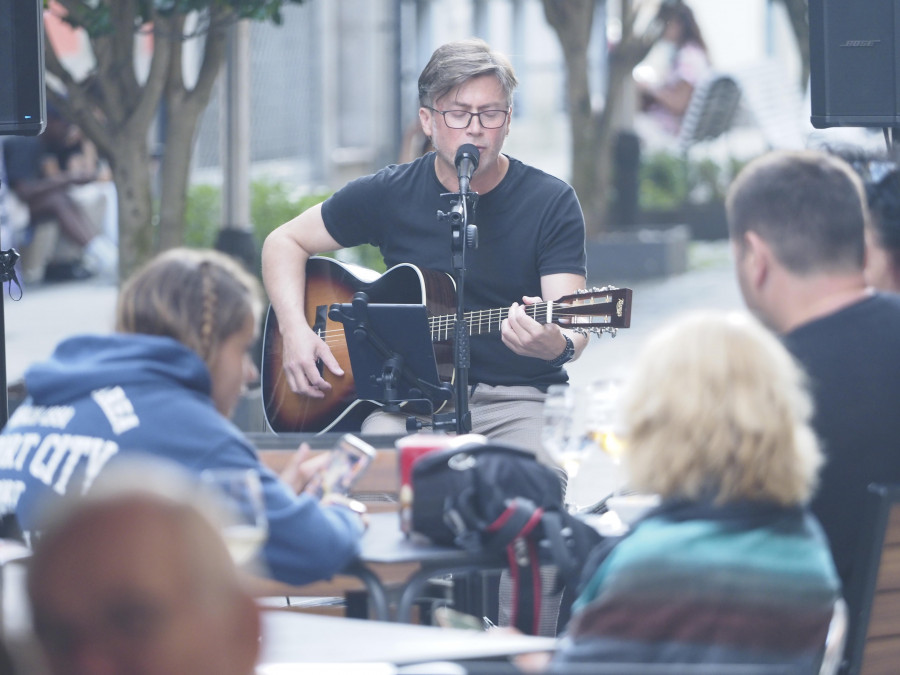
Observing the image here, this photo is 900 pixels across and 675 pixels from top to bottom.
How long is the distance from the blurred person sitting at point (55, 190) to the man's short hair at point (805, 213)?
11470 mm

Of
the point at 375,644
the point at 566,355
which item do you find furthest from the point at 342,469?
the point at 566,355

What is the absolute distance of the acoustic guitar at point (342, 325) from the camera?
4.05 m

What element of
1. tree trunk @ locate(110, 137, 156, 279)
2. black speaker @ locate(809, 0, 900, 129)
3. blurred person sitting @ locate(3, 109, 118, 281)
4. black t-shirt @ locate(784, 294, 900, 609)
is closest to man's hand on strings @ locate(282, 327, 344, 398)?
black speaker @ locate(809, 0, 900, 129)

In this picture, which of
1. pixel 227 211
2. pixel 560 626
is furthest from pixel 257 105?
pixel 560 626

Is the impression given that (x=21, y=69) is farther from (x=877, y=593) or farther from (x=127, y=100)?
(x=877, y=593)

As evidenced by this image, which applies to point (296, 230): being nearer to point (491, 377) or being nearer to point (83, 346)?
point (491, 377)

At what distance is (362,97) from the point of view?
1709 centimetres

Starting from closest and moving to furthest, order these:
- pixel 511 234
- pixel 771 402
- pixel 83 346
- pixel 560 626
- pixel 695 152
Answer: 1. pixel 771 402
2. pixel 83 346
3. pixel 560 626
4. pixel 511 234
5. pixel 695 152

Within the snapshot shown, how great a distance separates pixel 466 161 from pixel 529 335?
1.82ft

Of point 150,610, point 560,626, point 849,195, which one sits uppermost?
point 849,195

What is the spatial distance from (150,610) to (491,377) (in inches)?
122

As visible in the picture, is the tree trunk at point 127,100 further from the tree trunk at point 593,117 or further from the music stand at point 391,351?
the tree trunk at point 593,117

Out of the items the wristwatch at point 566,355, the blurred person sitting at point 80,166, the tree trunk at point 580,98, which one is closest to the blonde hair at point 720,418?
the wristwatch at point 566,355

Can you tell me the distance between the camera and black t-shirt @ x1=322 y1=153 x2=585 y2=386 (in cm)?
450
